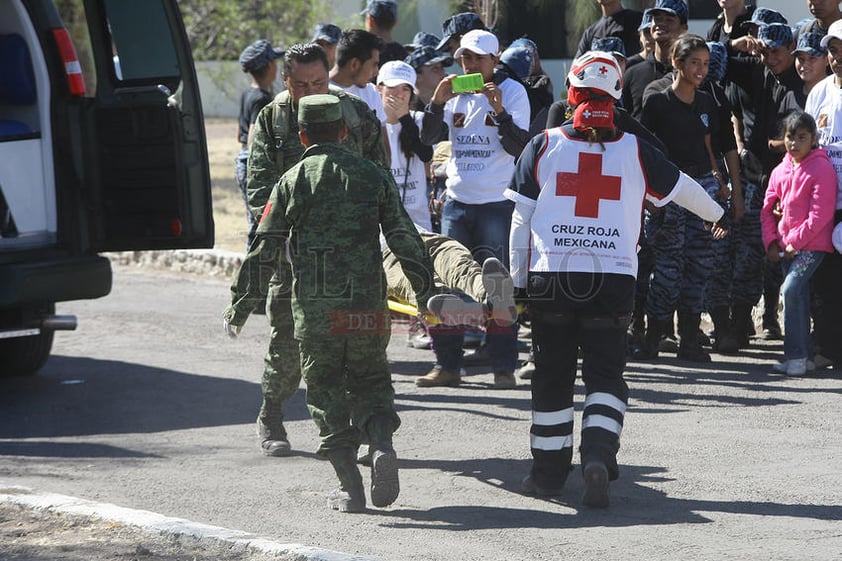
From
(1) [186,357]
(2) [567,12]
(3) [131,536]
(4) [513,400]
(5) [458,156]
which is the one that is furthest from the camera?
(2) [567,12]

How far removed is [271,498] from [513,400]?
242 cm

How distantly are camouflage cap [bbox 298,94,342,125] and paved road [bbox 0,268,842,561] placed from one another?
67.4 inches

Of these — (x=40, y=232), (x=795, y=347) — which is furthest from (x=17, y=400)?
(x=795, y=347)

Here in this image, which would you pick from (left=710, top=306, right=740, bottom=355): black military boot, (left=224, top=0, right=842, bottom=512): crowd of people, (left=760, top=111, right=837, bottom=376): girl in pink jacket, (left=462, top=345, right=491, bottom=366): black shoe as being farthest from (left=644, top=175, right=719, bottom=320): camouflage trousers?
(left=462, top=345, right=491, bottom=366): black shoe

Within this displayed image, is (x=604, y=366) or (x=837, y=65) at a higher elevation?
(x=837, y=65)

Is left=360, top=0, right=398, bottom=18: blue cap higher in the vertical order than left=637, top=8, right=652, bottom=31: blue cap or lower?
higher

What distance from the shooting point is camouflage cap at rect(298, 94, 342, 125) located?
6035mm

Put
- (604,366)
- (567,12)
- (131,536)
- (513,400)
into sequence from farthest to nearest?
(567,12) < (513,400) < (604,366) < (131,536)

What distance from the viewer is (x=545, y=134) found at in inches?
Answer: 240

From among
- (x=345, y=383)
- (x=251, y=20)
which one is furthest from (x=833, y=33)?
(x=251, y=20)

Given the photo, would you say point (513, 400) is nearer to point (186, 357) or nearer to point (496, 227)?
point (496, 227)

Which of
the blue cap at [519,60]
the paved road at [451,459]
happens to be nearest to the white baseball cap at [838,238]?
the paved road at [451,459]

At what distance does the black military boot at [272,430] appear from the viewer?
23.0 feet

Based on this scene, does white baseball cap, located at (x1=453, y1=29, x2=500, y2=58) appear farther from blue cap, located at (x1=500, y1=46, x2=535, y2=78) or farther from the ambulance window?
the ambulance window
